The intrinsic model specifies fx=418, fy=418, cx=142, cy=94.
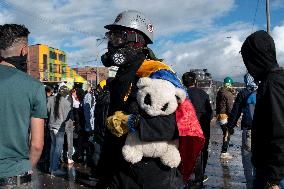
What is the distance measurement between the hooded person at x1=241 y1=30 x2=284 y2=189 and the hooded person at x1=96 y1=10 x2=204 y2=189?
54 cm

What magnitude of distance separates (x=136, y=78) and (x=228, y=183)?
544cm

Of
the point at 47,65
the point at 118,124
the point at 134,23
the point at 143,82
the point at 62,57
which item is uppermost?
the point at 62,57

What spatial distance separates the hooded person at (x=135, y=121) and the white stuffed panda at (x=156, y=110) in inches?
1.8

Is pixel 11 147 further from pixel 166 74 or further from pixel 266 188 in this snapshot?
pixel 266 188

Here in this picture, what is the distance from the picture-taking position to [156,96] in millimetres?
2742

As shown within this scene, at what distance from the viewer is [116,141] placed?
3004mm

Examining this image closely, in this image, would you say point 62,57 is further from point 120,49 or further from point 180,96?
point 180,96

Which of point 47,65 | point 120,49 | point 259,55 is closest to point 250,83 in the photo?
point 259,55

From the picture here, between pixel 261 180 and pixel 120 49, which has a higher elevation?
pixel 120 49

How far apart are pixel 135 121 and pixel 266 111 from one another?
3.23 ft

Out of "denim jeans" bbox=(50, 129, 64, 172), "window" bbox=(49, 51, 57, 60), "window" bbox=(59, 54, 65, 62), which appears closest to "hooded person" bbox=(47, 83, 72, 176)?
"denim jeans" bbox=(50, 129, 64, 172)

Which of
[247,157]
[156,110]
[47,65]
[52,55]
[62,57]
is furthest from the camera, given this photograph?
[62,57]

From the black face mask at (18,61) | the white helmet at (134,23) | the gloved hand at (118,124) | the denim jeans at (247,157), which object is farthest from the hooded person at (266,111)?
the denim jeans at (247,157)

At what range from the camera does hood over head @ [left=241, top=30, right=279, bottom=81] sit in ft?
10.8
